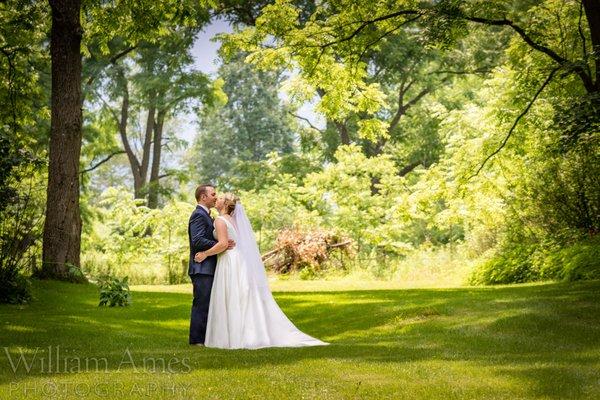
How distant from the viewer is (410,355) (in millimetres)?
8156

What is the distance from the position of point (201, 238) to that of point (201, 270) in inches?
17.3

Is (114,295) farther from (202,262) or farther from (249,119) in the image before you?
(249,119)

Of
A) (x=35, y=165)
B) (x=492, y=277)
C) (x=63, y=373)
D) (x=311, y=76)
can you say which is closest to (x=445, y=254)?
(x=492, y=277)

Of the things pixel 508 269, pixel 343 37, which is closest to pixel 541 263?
pixel 508 269

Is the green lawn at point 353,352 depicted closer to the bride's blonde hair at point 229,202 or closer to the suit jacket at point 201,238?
the suit jacket at point 201,238

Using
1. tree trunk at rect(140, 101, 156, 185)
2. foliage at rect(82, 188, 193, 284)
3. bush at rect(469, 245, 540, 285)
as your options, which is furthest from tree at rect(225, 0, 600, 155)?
tree trunk at rect(140, 101, 156, 185)

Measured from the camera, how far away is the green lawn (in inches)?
243

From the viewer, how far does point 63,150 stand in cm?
1748

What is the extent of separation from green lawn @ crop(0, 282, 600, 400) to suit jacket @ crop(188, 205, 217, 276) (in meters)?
1.04

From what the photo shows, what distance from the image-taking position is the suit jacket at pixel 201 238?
31.3ft

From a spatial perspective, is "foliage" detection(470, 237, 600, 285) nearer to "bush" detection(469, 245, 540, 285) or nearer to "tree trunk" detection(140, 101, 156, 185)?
"bush" detection(469, 245, 540, 285)

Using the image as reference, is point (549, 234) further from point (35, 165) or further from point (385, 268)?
point (35, 165)

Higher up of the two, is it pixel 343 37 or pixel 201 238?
pixel 343 37

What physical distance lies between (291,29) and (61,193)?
6.66m
